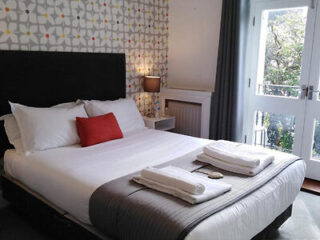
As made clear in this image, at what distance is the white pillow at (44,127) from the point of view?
251 cm

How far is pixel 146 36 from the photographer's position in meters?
3.94

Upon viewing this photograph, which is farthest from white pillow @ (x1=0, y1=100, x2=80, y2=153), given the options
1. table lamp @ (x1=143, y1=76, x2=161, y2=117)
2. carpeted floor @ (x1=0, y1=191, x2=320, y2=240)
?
table lamp @ (x1=143, y1=76, x2=161, y2=117)

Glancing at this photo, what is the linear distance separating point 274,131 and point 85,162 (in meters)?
2.37

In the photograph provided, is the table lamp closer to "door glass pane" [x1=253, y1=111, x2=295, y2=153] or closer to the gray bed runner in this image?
"door glass pane" [x1=253, y1=111, x2=295, y2=153]

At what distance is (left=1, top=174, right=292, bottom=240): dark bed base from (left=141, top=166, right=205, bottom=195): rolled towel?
0.51 metres

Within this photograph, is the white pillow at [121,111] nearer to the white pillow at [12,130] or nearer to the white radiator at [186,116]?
the white pillow at [12,130]

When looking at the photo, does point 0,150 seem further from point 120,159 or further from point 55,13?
point 55,13

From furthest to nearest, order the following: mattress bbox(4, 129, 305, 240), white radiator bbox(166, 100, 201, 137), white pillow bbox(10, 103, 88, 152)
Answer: white radiator bbox(166, 100, 201, 137)
white pillow bbox(10, 103, 88, 152)
mattress bbox(4, 129, 305, 240)

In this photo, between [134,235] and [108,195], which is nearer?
[134,235]

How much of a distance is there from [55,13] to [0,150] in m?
1.44

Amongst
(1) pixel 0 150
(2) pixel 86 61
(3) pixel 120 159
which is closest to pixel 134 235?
(3) pixel 120 159

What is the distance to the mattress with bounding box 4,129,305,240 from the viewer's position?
1.62m

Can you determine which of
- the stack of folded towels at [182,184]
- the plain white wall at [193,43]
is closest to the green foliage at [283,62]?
the plain white wall at [193,43]

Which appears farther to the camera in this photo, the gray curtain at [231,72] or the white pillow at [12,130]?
the gray curtain at [231,72]
